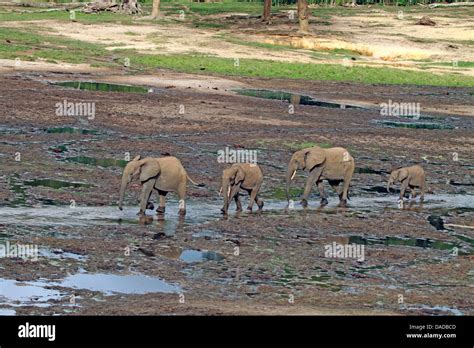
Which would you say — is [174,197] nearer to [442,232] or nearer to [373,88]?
[442,232]

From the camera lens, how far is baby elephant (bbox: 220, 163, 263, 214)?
19.6 meters

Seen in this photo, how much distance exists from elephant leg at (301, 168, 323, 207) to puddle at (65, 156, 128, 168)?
14.8 feet

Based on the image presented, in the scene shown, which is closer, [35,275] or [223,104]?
[35,275]

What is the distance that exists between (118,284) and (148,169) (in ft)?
16.1

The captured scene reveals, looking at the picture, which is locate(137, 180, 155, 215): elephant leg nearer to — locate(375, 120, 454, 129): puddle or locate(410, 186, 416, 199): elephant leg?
locate(410, 186, 416, 199): elephant leg

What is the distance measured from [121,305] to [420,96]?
3298 cm

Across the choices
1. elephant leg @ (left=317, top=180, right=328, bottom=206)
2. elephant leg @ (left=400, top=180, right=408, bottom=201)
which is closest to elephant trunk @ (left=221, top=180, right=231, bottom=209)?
elephant leg @ (left=317, top=180, right=328, bottom=206)

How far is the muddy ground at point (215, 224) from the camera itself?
1407 cm

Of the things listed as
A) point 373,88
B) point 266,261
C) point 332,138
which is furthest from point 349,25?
point 266,261

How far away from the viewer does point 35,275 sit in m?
14.5

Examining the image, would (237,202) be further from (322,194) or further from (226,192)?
(322,194)
